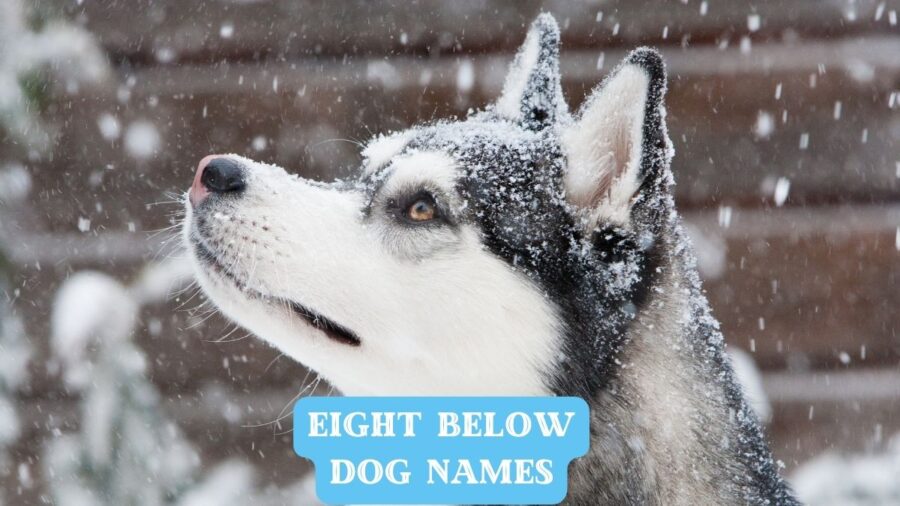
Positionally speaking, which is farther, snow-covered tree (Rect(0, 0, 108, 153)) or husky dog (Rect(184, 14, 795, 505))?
snow-covered tree (Rect(0, 0, 108, 153))

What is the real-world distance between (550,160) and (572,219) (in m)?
0.06

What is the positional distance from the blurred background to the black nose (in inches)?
10.3

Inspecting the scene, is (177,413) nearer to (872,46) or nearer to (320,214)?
(320,214)

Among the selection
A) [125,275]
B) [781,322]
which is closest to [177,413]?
[125,275]

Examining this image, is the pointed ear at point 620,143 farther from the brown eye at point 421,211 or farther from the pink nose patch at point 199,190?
the pink nose patch at point 199,190

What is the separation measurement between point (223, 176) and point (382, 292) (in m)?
0.18

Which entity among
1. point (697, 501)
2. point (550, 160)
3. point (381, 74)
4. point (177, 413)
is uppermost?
point (381, 74)

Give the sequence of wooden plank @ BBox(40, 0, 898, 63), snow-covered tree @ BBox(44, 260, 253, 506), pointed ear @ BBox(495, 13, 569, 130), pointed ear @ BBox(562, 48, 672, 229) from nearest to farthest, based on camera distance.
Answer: pointed ear @ BBox(562, 48, 672, 229), pointed ear @ BBox(495, 13, 569, 130), wooden plank @ BBox(40, 0, 898, 63), snow-covered tree @ BBox(44, 260, 253, 506)

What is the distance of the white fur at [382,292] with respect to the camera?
63 cm


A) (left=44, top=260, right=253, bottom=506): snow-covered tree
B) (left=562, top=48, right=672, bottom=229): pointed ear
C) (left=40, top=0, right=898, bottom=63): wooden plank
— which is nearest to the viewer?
(left=562, top=48, right=672, bottom=229): pointed ear

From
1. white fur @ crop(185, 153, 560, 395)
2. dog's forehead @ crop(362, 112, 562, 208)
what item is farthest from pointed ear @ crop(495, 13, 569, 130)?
white fur @ crop(185, 153, 560, 395)

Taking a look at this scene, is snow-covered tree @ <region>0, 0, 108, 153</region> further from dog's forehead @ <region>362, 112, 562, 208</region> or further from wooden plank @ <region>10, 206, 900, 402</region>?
dog's forehead @ <region>362, 112, 562, 208</region>

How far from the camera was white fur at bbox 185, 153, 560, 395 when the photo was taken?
63 cm

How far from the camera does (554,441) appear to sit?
2.25 ft
